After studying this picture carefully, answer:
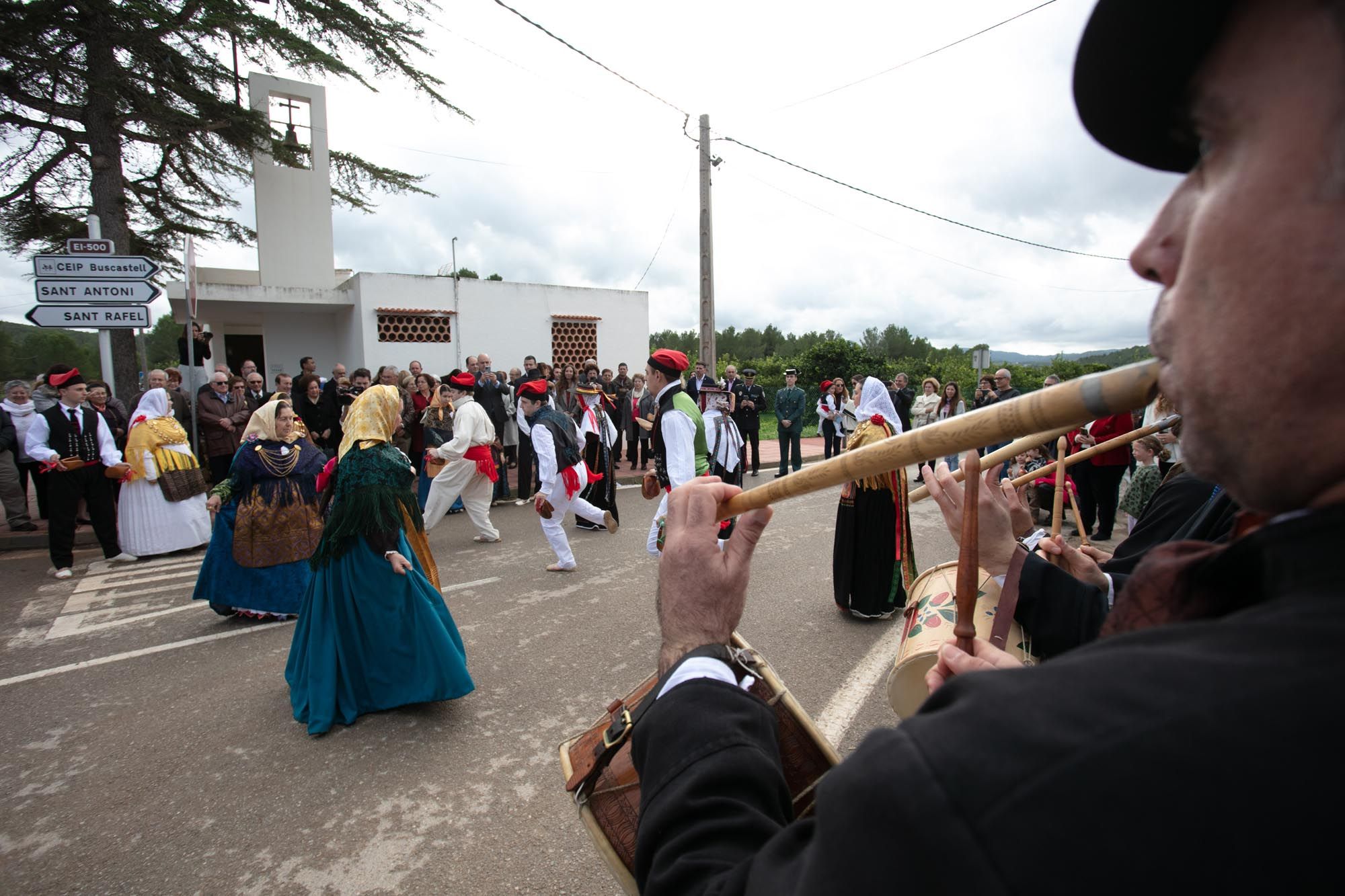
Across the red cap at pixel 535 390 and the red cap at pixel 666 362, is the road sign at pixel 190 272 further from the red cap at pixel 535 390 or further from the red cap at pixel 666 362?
the red cap at pixel 666 362

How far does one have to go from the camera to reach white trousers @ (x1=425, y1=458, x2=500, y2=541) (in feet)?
25.7

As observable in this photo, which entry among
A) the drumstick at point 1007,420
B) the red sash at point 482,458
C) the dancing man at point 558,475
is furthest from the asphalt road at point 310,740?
the drumstick at point 1007,420

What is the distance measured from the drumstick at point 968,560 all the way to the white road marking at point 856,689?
2.33 m

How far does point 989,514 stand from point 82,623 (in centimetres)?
688

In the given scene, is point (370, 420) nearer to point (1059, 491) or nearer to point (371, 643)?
point (371, 643)

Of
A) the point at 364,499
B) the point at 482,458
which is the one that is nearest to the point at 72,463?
the point at 482,458

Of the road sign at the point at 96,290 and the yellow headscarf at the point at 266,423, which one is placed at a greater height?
the road sign at the point at 96,290

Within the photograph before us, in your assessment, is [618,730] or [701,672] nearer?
[701,672]

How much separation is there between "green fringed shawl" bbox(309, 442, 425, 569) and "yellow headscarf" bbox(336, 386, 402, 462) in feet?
0.18

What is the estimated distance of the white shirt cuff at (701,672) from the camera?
106 cm

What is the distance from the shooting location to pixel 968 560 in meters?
1.11

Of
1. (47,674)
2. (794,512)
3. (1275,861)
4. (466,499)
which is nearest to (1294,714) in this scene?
(1275,861)

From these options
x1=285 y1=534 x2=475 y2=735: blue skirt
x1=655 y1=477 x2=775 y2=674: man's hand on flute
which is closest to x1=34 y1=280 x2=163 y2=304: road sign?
x1=285 y1=534 x2=475 y2=735: blue skirt

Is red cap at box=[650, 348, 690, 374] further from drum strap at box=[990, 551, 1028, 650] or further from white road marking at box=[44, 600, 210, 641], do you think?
drum strap at box=[990, 551, 1028, 650]
